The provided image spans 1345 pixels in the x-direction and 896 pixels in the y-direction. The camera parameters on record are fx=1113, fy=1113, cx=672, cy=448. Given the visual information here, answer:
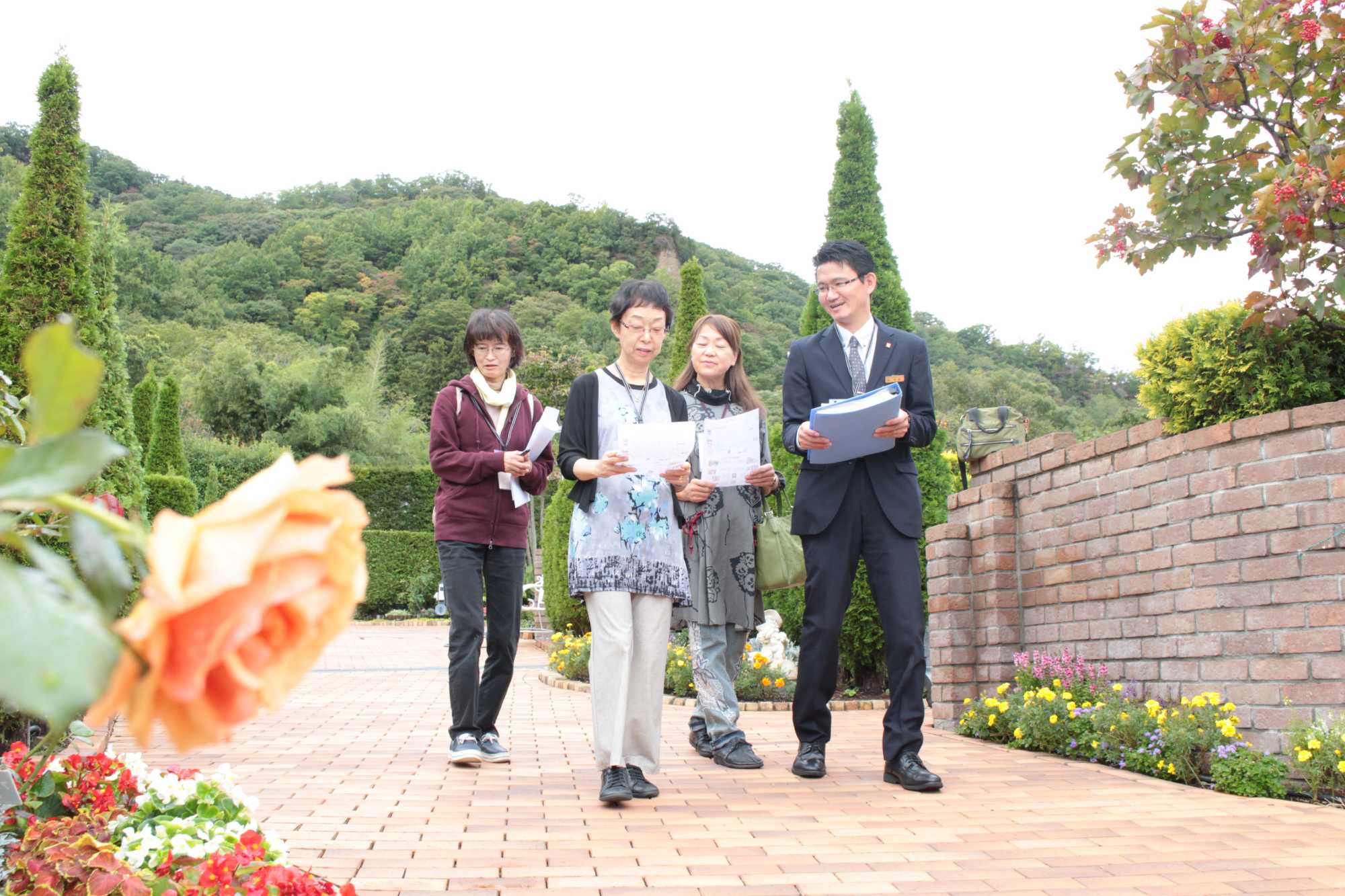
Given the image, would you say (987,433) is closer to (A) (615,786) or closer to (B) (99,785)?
(A) (615,786)

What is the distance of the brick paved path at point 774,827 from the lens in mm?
2799

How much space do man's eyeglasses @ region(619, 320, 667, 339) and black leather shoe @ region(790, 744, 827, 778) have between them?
1707 mm

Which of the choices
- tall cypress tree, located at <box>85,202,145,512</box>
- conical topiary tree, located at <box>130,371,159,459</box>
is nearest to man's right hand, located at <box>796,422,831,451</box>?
tall cypress tree, located at <box>85,202,145,512</box>

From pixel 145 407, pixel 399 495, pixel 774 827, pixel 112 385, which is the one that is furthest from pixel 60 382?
pixel 399 495

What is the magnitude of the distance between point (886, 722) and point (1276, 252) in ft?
7.31

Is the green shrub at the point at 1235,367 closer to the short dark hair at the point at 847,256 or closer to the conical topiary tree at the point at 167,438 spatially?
the short dark hair at the point at 847,256

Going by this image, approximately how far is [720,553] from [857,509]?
0.86 metres

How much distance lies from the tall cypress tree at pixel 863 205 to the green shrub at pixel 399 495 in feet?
52.1

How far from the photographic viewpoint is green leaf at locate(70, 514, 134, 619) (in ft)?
1.31

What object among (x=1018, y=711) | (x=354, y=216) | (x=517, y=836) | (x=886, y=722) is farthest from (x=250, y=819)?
(x=354, y=216)

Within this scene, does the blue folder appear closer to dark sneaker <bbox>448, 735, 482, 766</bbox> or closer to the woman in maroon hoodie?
the woman in maroon hoodie

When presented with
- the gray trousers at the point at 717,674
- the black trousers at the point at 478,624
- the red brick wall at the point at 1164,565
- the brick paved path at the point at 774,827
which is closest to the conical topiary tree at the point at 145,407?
the brick paved path at the point at 774,827

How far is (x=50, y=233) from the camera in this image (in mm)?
5512

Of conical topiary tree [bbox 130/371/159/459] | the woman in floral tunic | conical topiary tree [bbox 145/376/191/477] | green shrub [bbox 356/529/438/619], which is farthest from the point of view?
green shrub [bbox 356/529/438/619]
